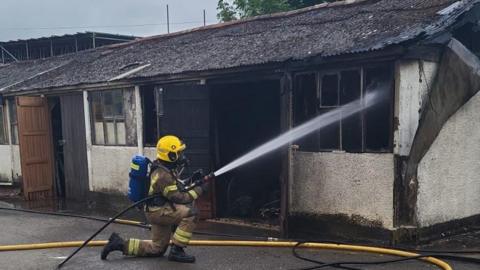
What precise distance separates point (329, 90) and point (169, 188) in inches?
115

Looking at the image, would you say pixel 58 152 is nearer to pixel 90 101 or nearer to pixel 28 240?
pixel 90 101

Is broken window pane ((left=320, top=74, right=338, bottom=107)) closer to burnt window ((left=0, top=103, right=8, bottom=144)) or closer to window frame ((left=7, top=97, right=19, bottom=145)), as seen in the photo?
window frame ((left=7, top=97, right=19, bottom=145))

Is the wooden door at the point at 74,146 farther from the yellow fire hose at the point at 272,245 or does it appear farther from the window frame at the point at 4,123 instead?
the yellow fire hose at the point at 272,245

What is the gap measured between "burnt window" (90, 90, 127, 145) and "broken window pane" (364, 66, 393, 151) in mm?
5541

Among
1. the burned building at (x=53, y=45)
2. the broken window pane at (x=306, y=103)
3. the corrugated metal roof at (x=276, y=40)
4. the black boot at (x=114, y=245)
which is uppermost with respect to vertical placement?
the burned building at (x=53, y=45)

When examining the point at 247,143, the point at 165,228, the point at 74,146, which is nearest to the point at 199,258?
the point at 165,228

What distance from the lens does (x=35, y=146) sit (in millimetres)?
12156

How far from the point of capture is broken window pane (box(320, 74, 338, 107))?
23.8 ft

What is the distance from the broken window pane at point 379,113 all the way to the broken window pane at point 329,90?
0.52 meters

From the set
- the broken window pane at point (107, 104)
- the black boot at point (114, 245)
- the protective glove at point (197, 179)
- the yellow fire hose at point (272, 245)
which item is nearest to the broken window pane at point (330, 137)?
the yellow fire hose at point (272, 245)

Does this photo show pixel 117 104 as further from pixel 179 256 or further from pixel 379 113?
pixel 379 113

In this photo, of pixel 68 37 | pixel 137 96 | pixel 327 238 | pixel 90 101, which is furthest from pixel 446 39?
pixel 68 37

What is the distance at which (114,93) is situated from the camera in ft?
34.5

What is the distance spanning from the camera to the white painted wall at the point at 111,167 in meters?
10.4
